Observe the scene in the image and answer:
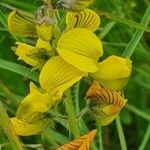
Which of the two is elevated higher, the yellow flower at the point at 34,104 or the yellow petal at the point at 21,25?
the yellow petal at the point at 21,25

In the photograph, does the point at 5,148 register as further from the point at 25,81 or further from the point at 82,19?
the point at 25,81

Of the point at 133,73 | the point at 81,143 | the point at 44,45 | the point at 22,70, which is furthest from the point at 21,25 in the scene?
the point at 133,73

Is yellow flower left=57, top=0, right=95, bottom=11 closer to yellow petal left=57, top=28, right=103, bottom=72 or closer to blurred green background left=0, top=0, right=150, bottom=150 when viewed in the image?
yellow petal left=57, top=28, right=103, bottom=72

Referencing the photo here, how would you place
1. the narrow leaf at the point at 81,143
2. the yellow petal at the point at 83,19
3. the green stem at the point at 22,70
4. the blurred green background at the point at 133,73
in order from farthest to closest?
the blurred green background at the point at 133,73, the green stem at the point at 22,70, the yellow petal at the point at 83,19, the narrow leaf at the point at 81,143

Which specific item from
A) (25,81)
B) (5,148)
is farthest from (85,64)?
(25,81)

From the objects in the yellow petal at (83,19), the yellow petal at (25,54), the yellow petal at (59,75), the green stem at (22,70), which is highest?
the yellow petal at (83,19)

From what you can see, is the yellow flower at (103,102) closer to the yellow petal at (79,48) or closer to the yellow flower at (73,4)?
the yellow petal at (79,48)

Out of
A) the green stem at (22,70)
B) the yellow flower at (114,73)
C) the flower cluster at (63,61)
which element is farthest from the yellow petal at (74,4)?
the green stem at (22,70)
